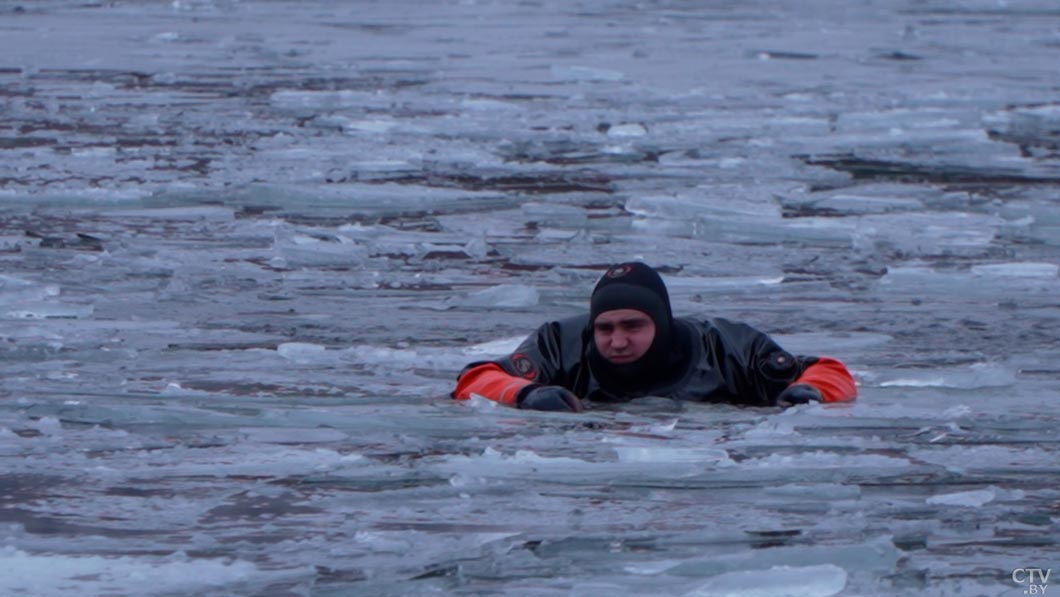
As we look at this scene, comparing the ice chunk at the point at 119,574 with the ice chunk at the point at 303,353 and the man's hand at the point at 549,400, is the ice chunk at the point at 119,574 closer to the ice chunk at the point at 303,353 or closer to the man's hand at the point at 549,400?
the man's hand at the point at 549,400

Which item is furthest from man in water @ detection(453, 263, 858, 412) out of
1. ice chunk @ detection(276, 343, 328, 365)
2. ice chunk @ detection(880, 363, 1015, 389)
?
ice chunk @ detection(276, 343, 328, 365)

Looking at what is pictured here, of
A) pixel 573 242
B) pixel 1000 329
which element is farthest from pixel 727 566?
pixel 573 242

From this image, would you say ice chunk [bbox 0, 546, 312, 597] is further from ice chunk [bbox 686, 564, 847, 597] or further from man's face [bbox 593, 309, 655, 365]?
man's face [bbox 593, 309, 655, 365]

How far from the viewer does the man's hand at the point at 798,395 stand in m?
4.57

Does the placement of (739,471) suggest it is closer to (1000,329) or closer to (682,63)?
(1000,329)

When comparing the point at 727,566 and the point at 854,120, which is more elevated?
the point at 854,120

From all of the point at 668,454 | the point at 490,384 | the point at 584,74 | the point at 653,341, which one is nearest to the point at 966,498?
the point at 668,454

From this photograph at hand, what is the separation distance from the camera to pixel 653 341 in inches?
187

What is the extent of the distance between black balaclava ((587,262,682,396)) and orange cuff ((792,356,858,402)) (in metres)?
0.37

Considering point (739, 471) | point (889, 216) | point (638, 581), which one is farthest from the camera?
point (889, 216)

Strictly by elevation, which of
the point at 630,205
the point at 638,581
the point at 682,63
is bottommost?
the point at 638,581

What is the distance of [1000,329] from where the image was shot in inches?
231

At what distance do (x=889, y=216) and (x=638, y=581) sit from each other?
5.23 m
